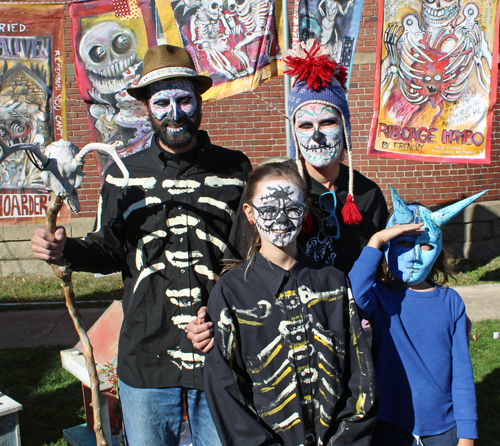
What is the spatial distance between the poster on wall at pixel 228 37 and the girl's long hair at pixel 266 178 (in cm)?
409

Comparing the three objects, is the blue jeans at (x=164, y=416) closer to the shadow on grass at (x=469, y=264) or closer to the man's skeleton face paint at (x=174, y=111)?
the man's skeleton face paint at (x=174, y=111)

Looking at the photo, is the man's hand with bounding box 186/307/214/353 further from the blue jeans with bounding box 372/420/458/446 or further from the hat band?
the hat band

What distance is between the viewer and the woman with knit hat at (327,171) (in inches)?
95.0

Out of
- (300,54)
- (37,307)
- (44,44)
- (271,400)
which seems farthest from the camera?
(44,44)

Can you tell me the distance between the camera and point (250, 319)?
6.54 ft

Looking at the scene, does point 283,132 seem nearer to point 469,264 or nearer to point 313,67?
point 469,264

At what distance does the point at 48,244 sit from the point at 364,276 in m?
1.41

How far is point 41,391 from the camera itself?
4598 mm

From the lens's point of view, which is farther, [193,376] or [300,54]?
[300,54]

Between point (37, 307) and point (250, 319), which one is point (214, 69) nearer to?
point (37, 307)

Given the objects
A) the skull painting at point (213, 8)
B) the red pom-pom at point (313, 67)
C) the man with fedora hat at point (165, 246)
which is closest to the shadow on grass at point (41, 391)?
the man with fedora hat at point (165, 246)

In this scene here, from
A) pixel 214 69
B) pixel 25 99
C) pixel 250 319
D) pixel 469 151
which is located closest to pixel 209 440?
pixel 250 319

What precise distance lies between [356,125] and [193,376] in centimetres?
637

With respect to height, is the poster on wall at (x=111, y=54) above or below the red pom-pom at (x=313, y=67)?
above
